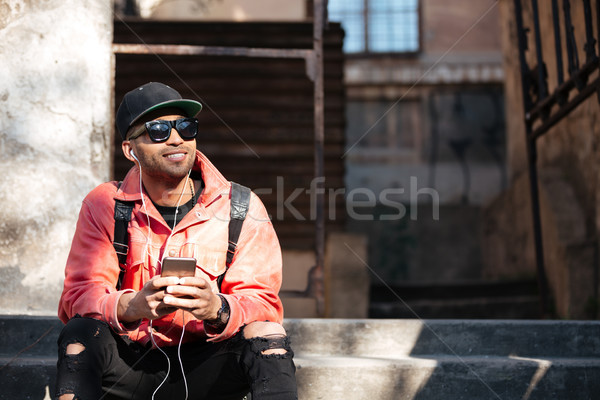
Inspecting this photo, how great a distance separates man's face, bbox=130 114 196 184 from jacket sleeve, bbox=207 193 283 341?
1.06 feet

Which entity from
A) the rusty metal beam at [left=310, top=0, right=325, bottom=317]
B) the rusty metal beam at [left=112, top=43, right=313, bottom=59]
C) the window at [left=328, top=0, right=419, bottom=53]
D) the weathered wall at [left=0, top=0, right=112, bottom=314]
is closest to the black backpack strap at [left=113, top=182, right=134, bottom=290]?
the weathered wall at [left=0, top=0, right=112, bottom=314]

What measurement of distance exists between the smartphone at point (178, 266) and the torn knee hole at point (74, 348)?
1.24 feet

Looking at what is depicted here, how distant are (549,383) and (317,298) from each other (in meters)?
2.22

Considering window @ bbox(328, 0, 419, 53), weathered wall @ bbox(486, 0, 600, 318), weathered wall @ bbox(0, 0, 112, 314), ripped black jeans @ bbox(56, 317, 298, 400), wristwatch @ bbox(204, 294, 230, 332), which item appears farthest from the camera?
window @ bbox(328, 0, 419, 53)

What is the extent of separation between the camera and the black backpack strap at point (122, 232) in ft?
8.86

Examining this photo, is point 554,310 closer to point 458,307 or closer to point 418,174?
point 458,307

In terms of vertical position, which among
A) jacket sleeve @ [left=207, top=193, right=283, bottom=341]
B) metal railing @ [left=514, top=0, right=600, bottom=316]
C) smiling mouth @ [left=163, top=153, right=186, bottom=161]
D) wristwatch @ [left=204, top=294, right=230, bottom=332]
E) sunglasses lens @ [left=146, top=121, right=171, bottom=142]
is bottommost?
wristwatch @ [left=204, top=294, right=230, bottom=332]

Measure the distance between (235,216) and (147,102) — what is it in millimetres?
585

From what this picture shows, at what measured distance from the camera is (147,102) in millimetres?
2758

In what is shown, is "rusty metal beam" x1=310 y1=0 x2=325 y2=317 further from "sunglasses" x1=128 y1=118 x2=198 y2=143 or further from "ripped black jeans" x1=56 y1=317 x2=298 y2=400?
"ripped black jeans" x1=56 y1=317 x2=298 y2=400

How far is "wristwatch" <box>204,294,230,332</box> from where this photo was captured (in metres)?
2.45

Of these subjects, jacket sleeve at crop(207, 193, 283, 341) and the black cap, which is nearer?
jacket sleeve at crop(207, 193, 283, 341)

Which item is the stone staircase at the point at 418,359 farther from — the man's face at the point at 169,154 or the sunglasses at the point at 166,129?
the sunglasses at the point at 166,129

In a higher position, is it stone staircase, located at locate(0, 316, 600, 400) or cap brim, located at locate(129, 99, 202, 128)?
cap brim, located at locate(129, 99, 202, 128)
